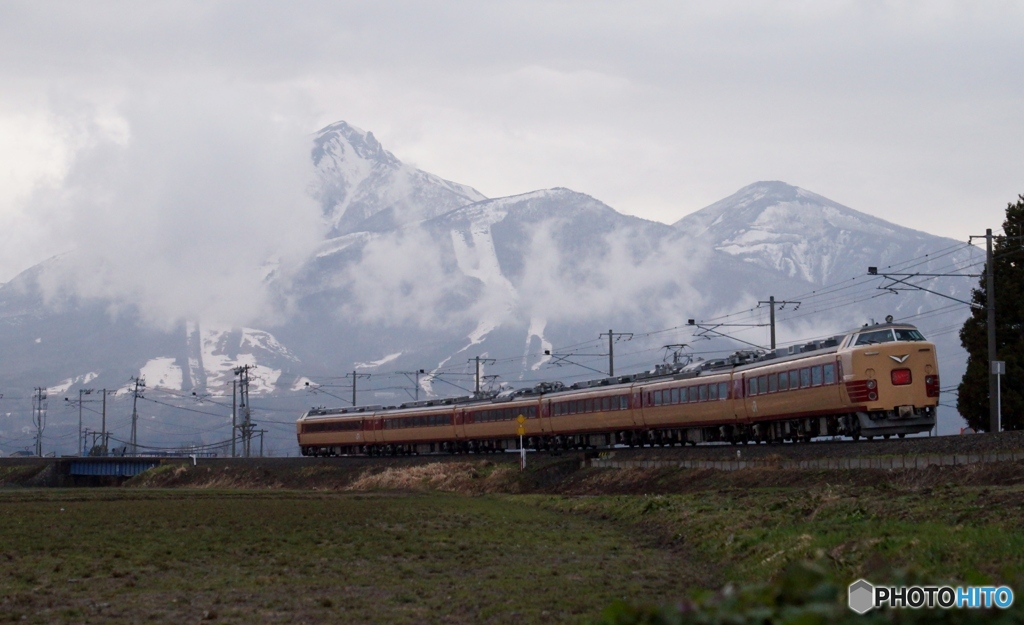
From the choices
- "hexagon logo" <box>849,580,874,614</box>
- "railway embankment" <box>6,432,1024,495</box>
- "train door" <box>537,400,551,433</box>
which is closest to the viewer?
"hexagon logo" <box>849,580,874,614</box>

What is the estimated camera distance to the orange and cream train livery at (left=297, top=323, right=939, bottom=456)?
141 ft

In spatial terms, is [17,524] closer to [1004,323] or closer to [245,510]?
[245,510]

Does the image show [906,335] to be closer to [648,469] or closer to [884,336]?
[884,336]

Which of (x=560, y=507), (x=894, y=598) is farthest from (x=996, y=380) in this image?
(x=894, y=598)

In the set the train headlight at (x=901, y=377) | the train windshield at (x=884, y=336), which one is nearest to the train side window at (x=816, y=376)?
the train windshield at (x=884, y=336)

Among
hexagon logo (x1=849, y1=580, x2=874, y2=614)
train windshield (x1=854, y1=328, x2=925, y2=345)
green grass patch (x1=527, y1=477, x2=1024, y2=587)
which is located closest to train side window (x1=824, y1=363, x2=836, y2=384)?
train windshield (x1=854, y1=328, x2=925, y2=345)

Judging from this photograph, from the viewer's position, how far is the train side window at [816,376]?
44.6 m

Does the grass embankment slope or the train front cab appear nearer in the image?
the grass embankment slope

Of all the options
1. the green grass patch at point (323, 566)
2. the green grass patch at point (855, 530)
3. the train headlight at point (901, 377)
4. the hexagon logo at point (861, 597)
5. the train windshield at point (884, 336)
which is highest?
the train windshield at point (884, 336)

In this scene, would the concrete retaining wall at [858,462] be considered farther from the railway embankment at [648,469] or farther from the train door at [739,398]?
the train door at [739,398]

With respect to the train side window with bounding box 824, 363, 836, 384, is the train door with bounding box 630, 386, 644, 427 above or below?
below

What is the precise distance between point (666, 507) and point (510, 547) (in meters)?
8.38

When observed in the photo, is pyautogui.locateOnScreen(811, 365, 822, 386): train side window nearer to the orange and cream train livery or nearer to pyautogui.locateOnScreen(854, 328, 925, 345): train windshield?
the orange and cream train livery

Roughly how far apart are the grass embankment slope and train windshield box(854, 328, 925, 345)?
21.0ft
